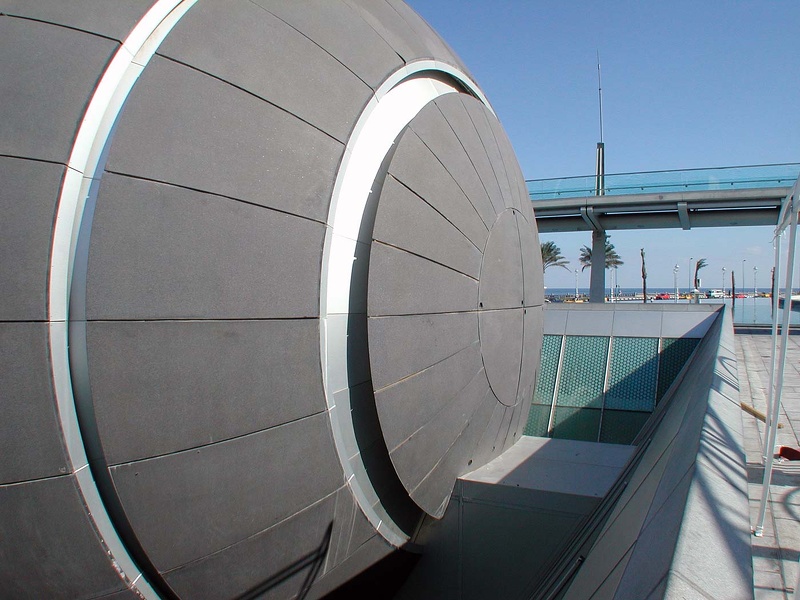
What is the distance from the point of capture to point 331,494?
3.75 metres

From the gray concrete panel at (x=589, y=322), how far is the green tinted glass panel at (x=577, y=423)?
2.31 metres

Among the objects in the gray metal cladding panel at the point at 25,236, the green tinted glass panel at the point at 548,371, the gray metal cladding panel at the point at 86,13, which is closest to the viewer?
the gray metal cladding panel at the point at 25,236

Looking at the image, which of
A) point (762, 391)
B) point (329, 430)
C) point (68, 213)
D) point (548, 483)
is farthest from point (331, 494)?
point (762, 391)

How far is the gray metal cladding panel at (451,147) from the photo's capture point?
4.51 m

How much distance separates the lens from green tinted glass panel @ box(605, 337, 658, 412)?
13070mm

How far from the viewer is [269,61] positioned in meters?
3.48

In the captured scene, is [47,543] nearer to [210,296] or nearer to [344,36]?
→ [210,296]

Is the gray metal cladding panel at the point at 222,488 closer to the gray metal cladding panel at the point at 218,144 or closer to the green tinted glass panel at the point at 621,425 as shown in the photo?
the gray metal cladding panel at the point at 218,144

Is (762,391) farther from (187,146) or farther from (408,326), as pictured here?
(187,146)

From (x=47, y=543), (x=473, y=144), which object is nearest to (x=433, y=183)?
(x=473, y=144)

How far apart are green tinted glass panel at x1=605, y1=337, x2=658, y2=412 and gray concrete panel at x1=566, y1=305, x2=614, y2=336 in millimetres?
478

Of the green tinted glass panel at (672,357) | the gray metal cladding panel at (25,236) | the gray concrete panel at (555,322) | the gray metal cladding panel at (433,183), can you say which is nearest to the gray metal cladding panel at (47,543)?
the gray metal cladding panel at (25,236)

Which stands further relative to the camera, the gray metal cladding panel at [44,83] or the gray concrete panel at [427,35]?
the gray concrete panel at [427,35]

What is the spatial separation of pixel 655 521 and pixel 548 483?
9.61 feet
